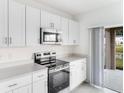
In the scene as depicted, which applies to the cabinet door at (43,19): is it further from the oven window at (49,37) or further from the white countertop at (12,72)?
the white countertop at (12,72)

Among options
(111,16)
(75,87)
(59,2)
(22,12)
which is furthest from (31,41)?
(111,16)

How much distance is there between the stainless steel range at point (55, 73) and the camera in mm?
2250

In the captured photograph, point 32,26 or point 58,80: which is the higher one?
point 32,26

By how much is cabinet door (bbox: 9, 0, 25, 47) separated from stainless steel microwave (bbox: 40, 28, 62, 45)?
1.49ft

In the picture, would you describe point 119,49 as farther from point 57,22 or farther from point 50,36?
point 50,36

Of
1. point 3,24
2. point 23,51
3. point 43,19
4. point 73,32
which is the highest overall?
point 43,19

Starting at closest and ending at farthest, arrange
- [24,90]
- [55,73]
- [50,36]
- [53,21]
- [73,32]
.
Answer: [24,90] < [55,73] < [50,36] < [53,21] < [73,32]

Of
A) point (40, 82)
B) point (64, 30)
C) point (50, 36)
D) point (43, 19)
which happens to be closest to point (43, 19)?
point (43, 19)

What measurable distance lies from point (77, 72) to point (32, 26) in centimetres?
189

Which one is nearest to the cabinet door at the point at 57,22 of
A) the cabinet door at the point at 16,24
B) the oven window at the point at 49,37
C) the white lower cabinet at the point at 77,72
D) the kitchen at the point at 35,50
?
the kitchen at the point at 35,50

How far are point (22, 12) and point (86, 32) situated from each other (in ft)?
7.37

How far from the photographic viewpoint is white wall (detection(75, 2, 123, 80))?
283 cm

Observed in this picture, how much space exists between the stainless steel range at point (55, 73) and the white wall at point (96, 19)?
1223 millimetres

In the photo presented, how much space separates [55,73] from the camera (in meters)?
2.34
